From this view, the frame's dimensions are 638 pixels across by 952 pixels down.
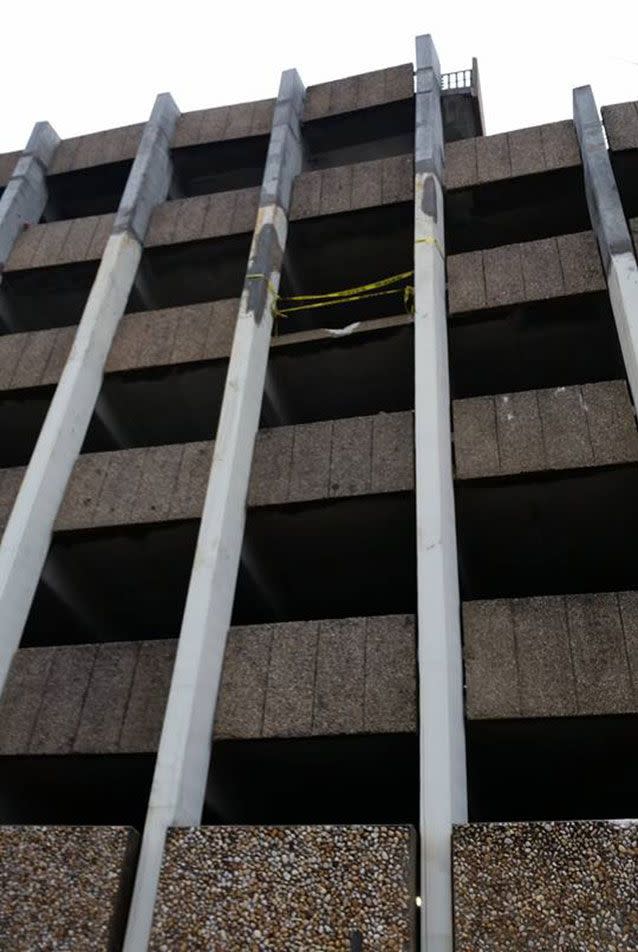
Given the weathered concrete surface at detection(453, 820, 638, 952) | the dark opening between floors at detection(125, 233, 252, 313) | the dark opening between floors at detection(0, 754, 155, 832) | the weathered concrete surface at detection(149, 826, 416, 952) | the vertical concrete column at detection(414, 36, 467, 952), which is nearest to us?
the weathered concrete surface at detection(453, 820, 638, 952)

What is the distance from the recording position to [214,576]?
33.9ft

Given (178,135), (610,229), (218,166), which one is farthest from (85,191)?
(610,229)

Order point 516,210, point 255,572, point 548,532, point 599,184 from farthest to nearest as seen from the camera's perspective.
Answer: point 516,210, point 599,184, point 255,572, point 548,532

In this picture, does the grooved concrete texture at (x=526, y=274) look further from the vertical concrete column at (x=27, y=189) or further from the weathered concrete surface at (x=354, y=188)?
the vertical concrete column at (x=27, y=189)

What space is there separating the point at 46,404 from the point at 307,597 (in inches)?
223

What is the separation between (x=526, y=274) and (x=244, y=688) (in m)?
7.87

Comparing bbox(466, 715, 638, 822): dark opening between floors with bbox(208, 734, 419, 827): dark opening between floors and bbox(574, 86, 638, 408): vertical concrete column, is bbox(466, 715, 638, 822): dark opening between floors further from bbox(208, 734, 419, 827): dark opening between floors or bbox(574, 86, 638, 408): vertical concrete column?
bbox(574, 86, 638, 408): vertical concrete column

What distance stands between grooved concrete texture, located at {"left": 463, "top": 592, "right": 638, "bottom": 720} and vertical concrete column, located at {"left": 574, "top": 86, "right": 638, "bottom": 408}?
10.2 ft

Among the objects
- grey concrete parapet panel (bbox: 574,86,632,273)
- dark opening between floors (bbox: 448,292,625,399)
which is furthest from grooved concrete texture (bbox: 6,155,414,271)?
dark opening between floors (bbox: 448,292,625,399)

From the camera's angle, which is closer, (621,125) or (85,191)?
(621,125)

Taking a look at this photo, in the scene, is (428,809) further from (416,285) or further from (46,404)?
(46,404)

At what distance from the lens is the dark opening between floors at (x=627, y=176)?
14.5 metres

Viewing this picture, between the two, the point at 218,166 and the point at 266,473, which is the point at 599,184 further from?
the point at 218,166

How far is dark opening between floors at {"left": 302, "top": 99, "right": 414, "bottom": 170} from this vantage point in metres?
17.6
